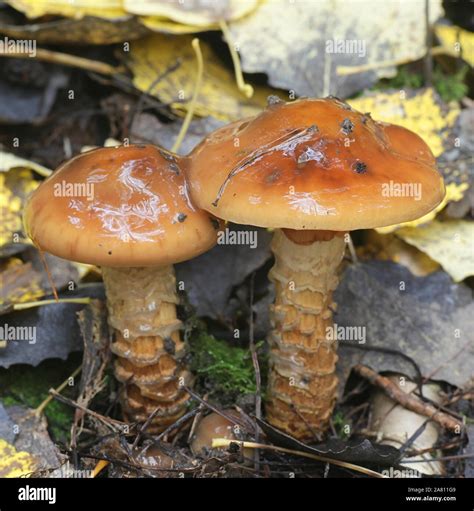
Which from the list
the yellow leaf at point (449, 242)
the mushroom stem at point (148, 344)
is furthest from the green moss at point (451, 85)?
the mushroom stem at point (148, 344)

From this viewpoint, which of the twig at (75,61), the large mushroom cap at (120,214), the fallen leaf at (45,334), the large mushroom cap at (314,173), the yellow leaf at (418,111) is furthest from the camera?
the twig at (75,61)

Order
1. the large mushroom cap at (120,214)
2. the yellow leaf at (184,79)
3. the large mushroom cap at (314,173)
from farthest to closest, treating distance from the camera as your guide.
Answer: the yellow leaf at (184,79) → the large mushroom cap at (120,214) → the large mushroom cap at (314,173)

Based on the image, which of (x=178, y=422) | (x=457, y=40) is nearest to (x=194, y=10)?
(x=457, y=40)

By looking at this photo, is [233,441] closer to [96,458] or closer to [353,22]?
[96,458]

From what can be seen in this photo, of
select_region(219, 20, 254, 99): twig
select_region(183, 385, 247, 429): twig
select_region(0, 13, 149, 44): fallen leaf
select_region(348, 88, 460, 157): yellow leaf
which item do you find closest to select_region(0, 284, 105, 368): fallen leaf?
select_region(183, 385, 247, 429): twig

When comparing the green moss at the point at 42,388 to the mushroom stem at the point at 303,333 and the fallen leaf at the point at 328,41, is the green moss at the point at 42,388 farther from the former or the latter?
the fallen leaf at the point at 328,41
